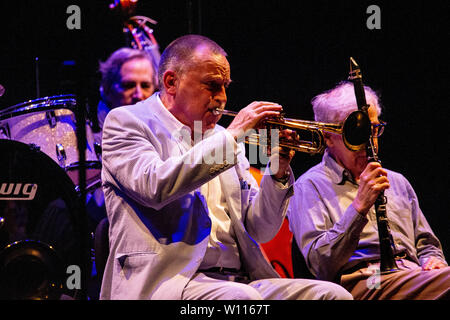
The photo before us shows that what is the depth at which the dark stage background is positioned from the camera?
13.1 ft

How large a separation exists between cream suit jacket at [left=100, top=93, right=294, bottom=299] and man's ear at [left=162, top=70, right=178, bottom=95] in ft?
0.31

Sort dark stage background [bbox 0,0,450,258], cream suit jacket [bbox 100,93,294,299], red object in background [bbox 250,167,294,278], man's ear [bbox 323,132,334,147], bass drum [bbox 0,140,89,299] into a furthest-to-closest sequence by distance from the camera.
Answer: dark stage background [bbox 0,0,450,258], red object in background [bbox 250,167,294,278], man's ear [bbox 323,132,334,147], bass drum [bbox 0,140,89,299], cream suit jacket [bbox 100,93,294,299]

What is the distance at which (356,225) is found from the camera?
2625mm

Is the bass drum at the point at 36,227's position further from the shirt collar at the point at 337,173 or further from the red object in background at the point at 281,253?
the shirt collar at the point at 337,173

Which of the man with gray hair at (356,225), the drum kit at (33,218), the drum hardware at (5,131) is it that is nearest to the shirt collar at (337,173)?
the man with gray hair at (356,225)

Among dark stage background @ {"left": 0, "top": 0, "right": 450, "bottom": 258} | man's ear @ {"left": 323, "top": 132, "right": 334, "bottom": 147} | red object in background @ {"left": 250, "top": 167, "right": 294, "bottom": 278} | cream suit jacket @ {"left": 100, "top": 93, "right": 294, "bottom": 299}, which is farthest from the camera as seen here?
dark stage background @ {"left": 0, "top": 0, "right": 450, "bottom": 258}

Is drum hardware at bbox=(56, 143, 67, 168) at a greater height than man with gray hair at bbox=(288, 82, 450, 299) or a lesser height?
greater

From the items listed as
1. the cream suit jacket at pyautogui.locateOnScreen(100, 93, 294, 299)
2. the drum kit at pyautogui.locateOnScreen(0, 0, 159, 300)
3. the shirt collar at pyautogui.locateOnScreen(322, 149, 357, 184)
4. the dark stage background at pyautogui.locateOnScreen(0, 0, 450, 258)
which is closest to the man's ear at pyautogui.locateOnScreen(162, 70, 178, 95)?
the cream suit jacket at pyautogui.locateOnScreen(100, 93, 294, 299)

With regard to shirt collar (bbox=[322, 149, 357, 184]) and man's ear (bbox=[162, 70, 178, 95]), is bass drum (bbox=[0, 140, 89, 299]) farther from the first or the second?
shirt collar (bbox=[322, 149, 357, 184])

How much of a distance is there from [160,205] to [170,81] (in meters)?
0.72

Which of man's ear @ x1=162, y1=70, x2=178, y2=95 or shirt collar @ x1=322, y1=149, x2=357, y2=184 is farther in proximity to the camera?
shirt collar @ x1=322, y1=149, x2=357, y2=184

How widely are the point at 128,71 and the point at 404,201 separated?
226cm

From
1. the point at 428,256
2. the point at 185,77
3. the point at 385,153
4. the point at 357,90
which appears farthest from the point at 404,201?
the point at 185,77

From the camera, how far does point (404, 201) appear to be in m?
3.12
